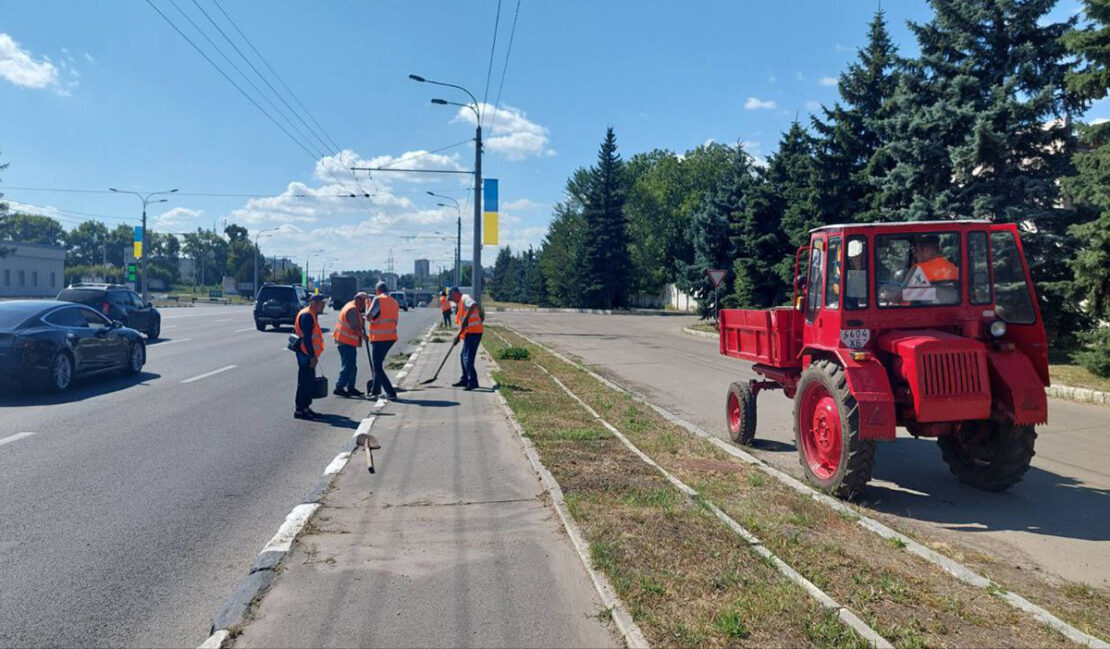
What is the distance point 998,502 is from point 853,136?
2078 cm

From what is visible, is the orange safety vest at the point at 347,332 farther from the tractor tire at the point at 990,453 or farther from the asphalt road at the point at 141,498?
the tractor tire at the point at 990,453

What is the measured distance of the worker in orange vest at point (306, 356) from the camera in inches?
414

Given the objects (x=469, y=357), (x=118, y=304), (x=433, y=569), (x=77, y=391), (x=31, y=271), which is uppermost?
(x=31, y=271)

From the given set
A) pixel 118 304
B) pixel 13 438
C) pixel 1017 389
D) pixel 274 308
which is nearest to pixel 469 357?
pixel 13 438

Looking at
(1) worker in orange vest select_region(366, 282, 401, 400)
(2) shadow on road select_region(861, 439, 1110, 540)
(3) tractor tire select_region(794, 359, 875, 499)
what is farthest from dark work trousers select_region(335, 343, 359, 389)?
(2) shadow on road select_region(861, 439, 1110, 540)

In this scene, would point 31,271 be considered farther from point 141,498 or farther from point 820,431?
point 820,431

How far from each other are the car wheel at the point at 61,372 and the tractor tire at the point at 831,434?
36.1 ft

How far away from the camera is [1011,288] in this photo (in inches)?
258

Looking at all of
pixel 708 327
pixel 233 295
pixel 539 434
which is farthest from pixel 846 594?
pixel 233 295

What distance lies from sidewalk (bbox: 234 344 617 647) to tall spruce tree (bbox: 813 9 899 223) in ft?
68.4

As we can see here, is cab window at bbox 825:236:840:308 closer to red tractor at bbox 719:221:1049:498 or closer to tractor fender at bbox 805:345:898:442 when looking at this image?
red tractor at bbox 719:221:1049:498

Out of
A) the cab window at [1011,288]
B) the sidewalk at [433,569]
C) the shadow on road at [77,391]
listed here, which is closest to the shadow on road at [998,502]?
the cab window at [1011,288]

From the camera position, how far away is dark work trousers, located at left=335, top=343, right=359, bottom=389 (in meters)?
12.5

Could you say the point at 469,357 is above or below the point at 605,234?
below
